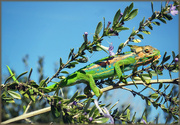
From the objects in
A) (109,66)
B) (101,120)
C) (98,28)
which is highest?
(98,28)

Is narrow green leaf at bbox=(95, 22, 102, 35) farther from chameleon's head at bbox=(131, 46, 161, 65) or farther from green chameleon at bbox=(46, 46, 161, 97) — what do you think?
chameleon's head at bbox=(131, 46, 161, 65)

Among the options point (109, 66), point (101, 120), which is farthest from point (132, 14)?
point (101, 120)

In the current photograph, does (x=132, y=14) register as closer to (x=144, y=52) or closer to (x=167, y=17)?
(x=167, y=17)

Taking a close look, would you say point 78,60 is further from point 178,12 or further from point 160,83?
point 178,12

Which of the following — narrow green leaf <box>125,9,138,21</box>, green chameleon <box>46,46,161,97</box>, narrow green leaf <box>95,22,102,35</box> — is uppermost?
narrow green leaf <box>125,9,138,21</box>

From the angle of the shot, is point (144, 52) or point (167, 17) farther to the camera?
point (144, 52)

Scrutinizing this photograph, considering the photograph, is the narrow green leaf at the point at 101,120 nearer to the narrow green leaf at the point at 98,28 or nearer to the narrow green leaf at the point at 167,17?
the narrow green leaf at the point at 98,28

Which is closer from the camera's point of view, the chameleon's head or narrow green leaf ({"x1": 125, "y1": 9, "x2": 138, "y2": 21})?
narrow green leaf ({"x1": 125, "y1": 9, "x2": 138, "y2": 21})

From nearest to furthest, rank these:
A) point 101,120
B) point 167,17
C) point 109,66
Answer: point 101,120 → point 167,17 → point 109,66

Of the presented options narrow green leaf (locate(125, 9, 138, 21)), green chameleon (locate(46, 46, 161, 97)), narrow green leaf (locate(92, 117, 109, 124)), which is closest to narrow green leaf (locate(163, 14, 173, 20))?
narrow green leaf (locate(125, 9, 138, 21))

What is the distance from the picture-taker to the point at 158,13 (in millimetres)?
1885

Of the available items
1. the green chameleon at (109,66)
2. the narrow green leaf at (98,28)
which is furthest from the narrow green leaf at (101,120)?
A: the green chameleon at (109,66)

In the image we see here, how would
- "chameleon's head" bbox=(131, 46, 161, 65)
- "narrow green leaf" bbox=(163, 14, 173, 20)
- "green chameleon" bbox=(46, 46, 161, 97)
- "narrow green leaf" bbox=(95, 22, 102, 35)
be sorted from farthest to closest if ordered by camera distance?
"chameleon's head" bbox=(131, 46, 161, 65) → "green chameleon" bbox=(46, 46, 161, 97) → "narrow green leaf" bbox=(163, 14, 173, 20) → "narrow green leaf" bbox=(95, 22, 102, 35)

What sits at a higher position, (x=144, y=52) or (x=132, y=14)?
(x=132, y=14)
